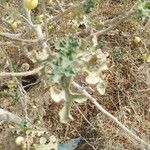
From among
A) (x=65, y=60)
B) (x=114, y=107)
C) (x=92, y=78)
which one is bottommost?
(x=114, y=107)

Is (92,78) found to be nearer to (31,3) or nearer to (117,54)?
(31,3)

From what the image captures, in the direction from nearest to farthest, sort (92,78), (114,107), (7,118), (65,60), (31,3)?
1. (65,60)
2. (92,78)
3. (31,3)
4. (7,118)
5. (114,107)

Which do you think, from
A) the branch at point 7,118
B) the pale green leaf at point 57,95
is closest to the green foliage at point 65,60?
the pale green leaf at point 57,95

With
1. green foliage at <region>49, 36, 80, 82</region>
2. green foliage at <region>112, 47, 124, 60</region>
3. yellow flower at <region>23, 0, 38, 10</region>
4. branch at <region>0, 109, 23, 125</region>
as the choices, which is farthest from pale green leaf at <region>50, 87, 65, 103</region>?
green foliage at <region>112, 47, 124, 60</region>

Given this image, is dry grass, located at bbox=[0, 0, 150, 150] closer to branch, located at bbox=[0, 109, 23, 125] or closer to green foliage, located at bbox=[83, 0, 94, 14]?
branch, located at bbox=[0, 109, 23, 125]

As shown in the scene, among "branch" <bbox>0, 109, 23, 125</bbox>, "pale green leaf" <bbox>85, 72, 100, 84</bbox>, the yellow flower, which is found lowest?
"branch" <bbox>0, 109, 23, 125</bbox>

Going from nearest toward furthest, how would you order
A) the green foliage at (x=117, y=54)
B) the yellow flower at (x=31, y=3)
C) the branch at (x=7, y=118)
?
the yellow flower at (x=31, y=3) < the branch at (x=7, y=118) < the green foliage at (x=117, y=54)

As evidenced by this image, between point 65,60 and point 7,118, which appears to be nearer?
point 65,60

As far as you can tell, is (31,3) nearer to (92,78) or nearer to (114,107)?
(92,78)

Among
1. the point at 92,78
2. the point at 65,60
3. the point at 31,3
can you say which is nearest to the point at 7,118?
the point at 31,3

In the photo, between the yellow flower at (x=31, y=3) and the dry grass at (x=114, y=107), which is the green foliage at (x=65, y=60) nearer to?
the yellow flower at (x=31, y=3)

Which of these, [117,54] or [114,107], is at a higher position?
[117,54]

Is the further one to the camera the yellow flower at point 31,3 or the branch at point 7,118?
the branch at point 7,118

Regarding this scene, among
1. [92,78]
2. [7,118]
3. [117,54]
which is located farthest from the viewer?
[117,54]
